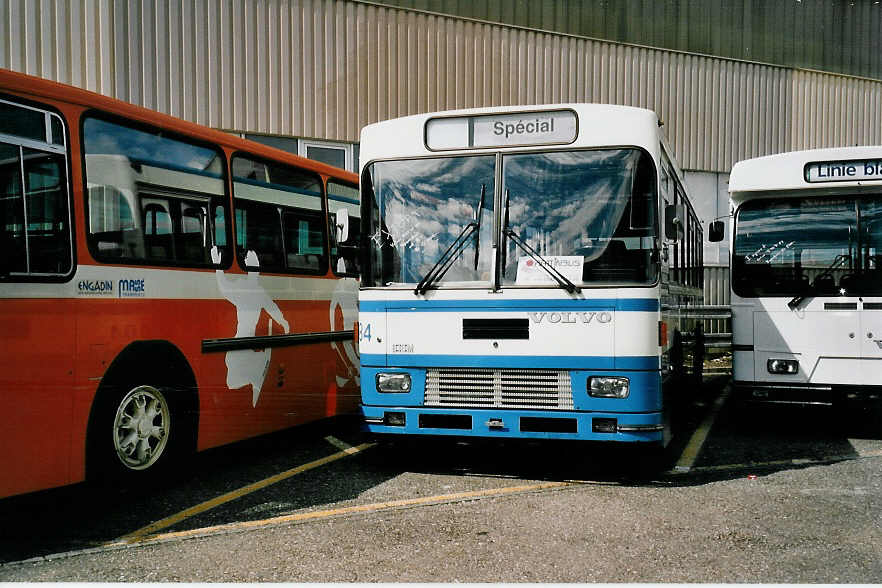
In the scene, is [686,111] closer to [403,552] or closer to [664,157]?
[664,157]

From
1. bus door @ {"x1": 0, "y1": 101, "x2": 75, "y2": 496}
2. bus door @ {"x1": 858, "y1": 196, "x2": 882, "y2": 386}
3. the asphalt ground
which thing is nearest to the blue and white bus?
the asphalt ground

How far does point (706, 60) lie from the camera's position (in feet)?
61.9

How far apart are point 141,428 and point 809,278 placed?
6876mm

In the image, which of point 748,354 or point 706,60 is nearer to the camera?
point 748,354

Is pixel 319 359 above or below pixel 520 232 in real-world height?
below

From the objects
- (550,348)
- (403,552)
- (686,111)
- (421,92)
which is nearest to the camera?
(403,552)

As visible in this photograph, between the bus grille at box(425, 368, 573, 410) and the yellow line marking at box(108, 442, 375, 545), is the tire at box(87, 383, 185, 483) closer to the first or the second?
the yellow line marking at box(108, 442, 375, 545)

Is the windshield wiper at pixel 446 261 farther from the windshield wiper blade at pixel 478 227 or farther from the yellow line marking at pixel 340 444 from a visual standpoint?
the yellow line marking at pixel 340 444

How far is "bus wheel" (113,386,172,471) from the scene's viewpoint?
6211mm

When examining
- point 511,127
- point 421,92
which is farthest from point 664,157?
point 421,92

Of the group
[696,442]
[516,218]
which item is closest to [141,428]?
[516,218]

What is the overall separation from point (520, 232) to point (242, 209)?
8.67 ft

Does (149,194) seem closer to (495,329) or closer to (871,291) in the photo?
(495,329)

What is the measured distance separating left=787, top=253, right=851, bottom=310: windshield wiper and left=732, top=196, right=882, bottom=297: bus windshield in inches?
0.4
